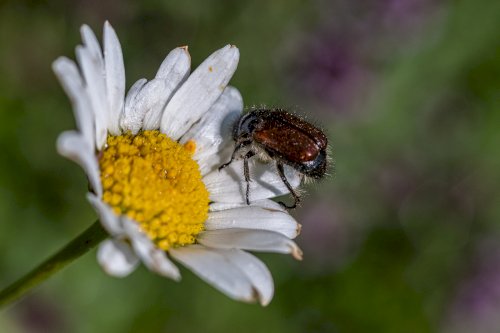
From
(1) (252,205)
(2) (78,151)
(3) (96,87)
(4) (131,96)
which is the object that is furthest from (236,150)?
(2) (78,151)

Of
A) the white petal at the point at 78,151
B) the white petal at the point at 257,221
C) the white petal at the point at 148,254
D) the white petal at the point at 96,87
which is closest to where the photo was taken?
the white petal at the point at 78,151

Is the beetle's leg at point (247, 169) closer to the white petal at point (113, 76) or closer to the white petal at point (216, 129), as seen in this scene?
the white petal at point (216, 129)

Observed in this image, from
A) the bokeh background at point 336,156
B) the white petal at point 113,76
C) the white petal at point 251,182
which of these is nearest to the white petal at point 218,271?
the white petal at point 251,182

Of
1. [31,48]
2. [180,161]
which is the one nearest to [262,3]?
[31,48]

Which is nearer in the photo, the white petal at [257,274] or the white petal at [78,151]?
the white petal at [78,151]

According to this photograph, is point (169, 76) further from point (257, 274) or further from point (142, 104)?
point (257, 274)

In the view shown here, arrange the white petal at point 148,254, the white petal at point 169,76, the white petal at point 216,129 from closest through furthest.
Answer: the white petal at point 148,254, the white petal at point 169,76, the white petal at point 216,129

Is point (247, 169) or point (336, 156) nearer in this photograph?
point (247, 169)
